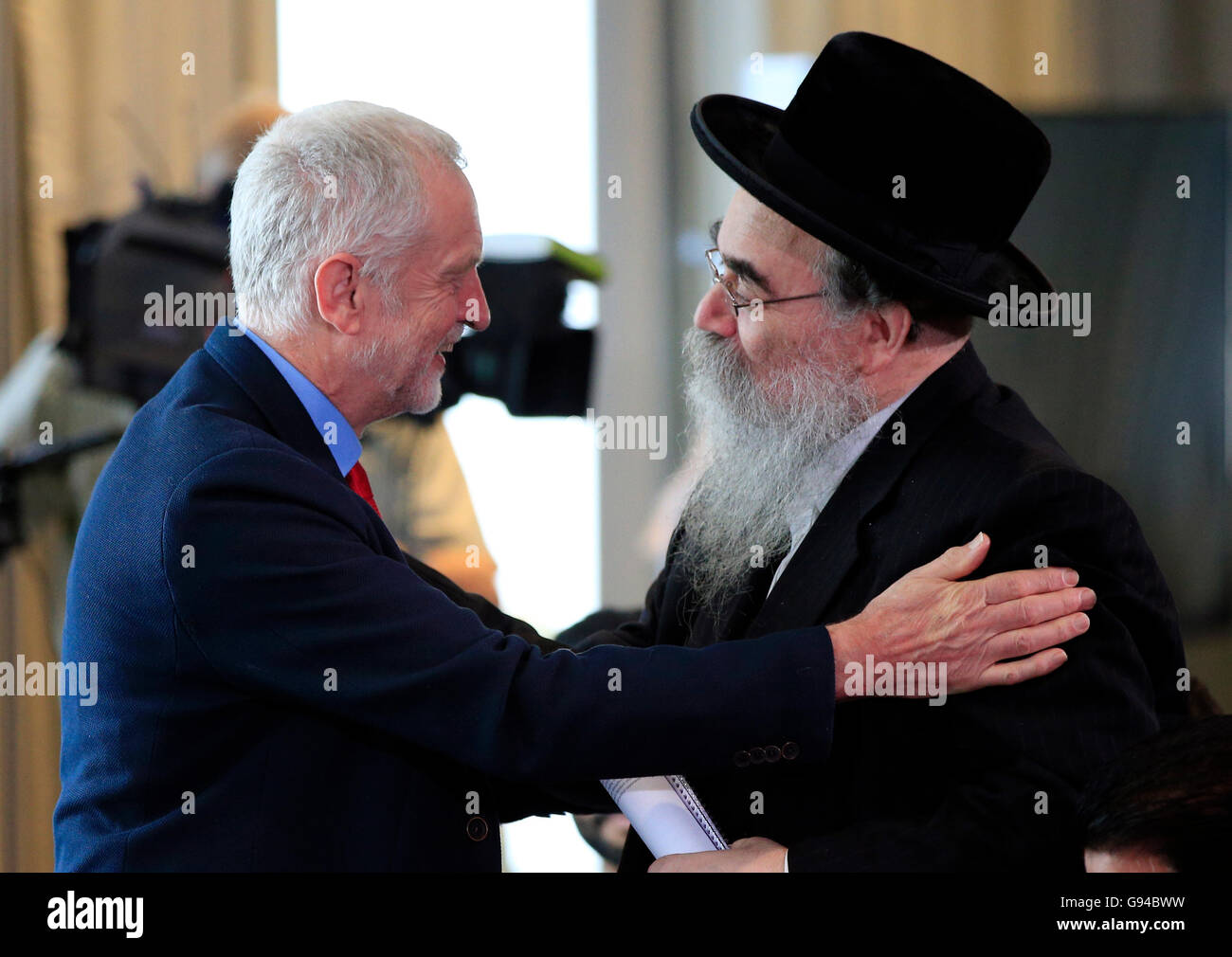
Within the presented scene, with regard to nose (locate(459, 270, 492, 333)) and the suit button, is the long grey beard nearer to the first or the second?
nose (locate(459, 270, 492, 333))

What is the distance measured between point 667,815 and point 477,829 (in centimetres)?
23

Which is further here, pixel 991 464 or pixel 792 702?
pixel 991 464

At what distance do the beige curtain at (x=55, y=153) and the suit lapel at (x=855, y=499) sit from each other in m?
2.54

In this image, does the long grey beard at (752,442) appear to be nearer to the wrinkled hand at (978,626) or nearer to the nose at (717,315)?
the nose at (717,315)

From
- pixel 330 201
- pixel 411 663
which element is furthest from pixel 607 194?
pixel 411 663

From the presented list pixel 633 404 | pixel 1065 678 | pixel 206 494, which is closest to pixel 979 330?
pixel 633 404

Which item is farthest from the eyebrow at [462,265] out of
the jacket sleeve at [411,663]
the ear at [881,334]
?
the ear at [881,334]

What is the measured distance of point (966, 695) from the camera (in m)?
1.34

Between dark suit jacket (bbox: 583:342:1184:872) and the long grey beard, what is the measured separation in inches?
4.0

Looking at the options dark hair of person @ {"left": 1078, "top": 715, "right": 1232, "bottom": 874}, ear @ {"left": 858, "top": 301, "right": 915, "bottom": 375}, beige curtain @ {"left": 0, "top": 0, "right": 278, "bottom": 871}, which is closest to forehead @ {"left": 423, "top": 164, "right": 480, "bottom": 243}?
ear @ {"left": 858, "top": 301, "right": 915, "bottom": 375}

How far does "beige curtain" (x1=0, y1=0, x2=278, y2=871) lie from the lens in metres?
3.48

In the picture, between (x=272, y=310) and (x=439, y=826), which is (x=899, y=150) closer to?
(x=272, y=310)
